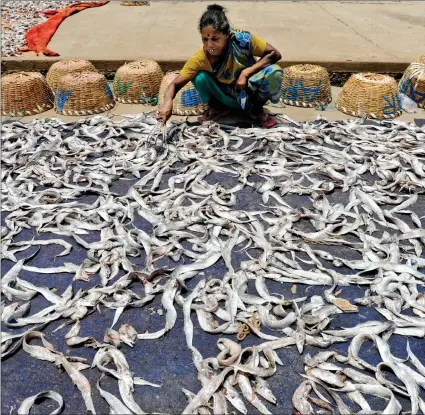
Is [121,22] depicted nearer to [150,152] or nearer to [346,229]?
[150,152]

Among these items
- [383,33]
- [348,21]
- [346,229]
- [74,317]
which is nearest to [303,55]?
[383,33]

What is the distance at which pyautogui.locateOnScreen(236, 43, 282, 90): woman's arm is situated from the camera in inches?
143

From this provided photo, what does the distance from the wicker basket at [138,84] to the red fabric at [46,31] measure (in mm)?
1319

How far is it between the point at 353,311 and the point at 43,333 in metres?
1.39

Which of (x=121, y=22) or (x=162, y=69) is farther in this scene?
(x=121, y=22)

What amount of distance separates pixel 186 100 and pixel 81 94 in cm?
98

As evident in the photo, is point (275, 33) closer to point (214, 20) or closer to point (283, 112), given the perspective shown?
point (283, 112)

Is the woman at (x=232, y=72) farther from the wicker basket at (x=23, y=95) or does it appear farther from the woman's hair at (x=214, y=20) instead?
the wicker basket at (x=23, y=95)

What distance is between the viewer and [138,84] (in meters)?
4.62

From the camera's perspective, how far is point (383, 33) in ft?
21.3

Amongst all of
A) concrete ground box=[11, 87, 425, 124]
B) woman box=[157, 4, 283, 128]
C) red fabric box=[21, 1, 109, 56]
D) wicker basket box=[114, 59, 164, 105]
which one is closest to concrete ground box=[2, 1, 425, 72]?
red fabric box=[21, 1, 109, 56]

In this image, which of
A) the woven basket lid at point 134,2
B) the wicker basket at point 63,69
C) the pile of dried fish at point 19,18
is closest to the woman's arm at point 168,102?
the wicker basket at point 63,69

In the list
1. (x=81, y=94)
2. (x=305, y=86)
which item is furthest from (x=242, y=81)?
(x=81, y=94)

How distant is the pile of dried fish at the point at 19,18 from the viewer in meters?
5.99
